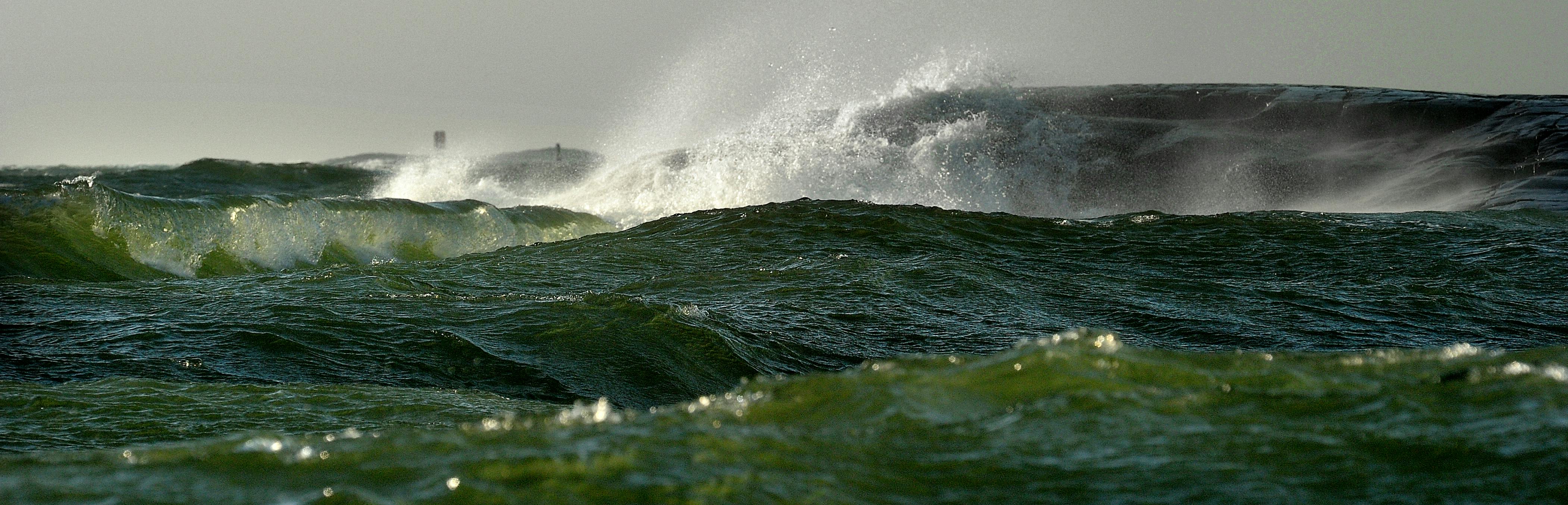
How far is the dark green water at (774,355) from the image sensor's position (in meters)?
1.73

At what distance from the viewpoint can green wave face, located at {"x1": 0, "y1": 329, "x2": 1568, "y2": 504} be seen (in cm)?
164

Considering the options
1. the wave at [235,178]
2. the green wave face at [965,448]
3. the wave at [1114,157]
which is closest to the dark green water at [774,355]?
the green wave face at [965,448]

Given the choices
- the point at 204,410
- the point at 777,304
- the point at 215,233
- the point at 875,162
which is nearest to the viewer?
the point at 204,410

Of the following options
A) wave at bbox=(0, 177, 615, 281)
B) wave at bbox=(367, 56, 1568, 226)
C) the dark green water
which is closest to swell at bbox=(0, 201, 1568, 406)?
the dark green water

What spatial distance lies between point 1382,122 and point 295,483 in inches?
815

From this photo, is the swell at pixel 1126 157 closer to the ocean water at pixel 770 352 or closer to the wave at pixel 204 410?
the ocean water at pixel 770 352

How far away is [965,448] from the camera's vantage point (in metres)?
1.88

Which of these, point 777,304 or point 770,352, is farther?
point 777,304

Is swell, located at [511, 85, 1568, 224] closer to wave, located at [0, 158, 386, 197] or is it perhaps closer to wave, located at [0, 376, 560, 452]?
wave, located at [0, 158, 386, 197]

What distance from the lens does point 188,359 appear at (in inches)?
189

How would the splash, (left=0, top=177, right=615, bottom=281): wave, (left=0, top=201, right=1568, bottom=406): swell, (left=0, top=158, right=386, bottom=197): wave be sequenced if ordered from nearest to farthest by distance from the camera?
(left=0, top=201, right=1568, bottom=406): swell < (left=0, top=177, right=615, bottom=281): wave < the splash < (left=0, top=158, right=386, bottom=197): wave

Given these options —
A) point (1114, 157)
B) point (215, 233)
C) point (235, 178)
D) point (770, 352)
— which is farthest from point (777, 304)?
point (235, 178)

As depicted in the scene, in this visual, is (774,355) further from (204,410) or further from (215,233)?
(215,233)

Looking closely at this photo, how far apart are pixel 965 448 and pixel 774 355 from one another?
3.43m
